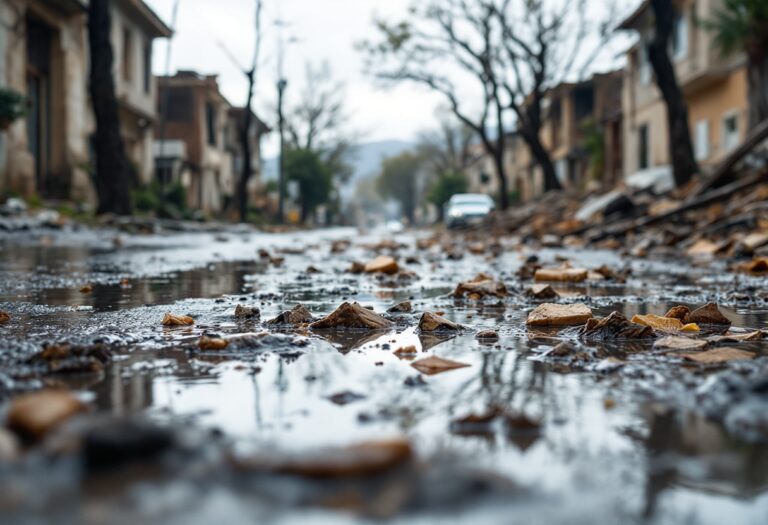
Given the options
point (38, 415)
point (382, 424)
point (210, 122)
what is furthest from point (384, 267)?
point (210, 122)

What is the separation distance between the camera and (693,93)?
21.9 meters

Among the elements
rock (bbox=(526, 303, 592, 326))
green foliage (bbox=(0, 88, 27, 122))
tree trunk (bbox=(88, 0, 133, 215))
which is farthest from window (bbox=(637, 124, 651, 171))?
rock (bbox=(526, 303, 592, 326))

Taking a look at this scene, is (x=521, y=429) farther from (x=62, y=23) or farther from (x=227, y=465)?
(x=62, y=23)

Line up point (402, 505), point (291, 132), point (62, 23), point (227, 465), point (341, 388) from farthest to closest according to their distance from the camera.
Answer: point (291, 132)
point (62, 23)
point (341, 388)
point (227, 465)
point (402, 505)

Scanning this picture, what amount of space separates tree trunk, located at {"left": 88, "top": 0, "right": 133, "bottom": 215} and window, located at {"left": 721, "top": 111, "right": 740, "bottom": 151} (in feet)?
48.6

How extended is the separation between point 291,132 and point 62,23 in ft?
101

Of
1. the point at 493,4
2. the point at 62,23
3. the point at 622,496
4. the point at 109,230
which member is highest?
the point at 493,4

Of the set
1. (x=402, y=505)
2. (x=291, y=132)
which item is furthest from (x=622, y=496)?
(x=291, y=132)

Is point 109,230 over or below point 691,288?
over

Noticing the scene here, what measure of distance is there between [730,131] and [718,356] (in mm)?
20665

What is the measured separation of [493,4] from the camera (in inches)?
879

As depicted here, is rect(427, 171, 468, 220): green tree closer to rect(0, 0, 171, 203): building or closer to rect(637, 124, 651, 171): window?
rect(637, 124, 651, 171): window

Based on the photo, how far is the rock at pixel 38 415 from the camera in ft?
3.07

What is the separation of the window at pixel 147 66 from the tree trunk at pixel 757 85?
18.5m
